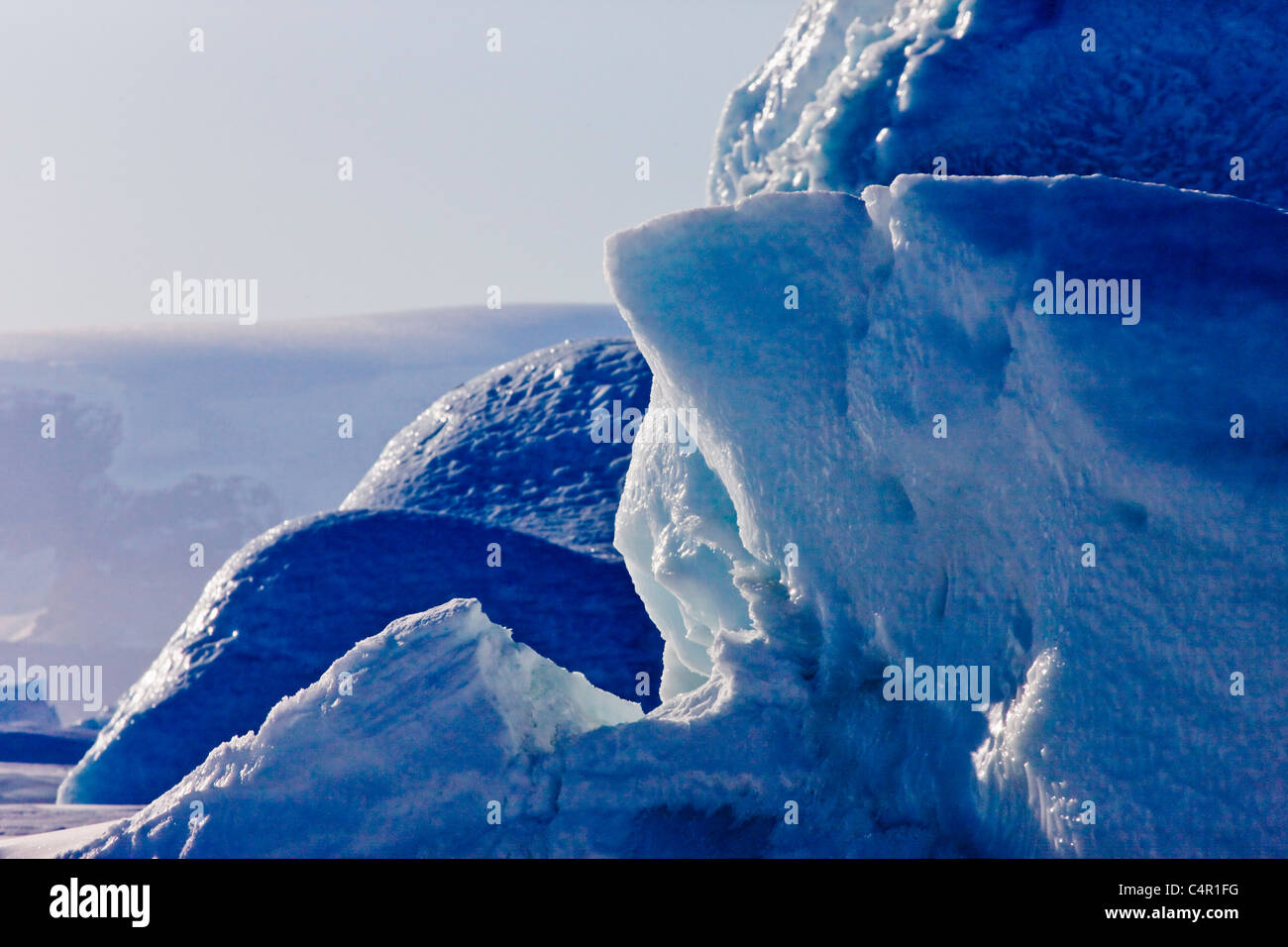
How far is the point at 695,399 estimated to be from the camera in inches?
174

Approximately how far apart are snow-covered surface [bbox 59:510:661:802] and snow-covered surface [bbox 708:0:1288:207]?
4370mm

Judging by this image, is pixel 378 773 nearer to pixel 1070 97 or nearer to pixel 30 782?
pixel 1070 97

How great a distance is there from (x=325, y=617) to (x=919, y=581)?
19.0 feet

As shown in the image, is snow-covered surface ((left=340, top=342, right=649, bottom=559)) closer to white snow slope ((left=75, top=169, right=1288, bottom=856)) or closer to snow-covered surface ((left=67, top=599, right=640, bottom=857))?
white snow slope ((left=75, top=169, right=1288, bottom=856))

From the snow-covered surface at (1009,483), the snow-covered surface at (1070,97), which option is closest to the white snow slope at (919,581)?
the snow-covered surface at (1009,483)

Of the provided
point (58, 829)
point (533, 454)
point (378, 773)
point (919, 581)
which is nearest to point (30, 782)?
point (58, 829)

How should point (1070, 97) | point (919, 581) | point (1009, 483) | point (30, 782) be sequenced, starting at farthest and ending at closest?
point (30, 782) < point (1070, 97) < point (919, 581) < point (1009, 483)

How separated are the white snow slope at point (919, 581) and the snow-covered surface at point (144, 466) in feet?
60.1

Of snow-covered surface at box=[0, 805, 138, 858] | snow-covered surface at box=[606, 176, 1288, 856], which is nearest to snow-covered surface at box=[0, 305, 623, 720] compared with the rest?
snow-covered surface at box=[0, 805, 138, 858]

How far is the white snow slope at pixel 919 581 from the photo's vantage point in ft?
9.95

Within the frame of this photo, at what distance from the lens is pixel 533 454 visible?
10.6m

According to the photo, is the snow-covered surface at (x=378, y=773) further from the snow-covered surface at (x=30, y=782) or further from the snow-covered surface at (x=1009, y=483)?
the snow-covered surface at (x=30, y=782)
